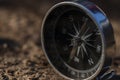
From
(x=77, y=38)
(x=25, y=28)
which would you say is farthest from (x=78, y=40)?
(x=25, y=28)

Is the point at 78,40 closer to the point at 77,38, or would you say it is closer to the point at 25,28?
the point at 77,38

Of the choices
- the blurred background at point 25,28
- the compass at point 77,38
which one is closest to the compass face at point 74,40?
the compass at point 77,38

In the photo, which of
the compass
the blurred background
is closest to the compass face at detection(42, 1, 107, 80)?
the compass

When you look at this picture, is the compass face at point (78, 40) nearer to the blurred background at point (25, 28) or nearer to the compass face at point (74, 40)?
the compass face at point (74, 40)

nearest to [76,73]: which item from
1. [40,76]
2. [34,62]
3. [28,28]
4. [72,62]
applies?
[72,62]

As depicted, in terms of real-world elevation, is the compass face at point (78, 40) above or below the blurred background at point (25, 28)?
below

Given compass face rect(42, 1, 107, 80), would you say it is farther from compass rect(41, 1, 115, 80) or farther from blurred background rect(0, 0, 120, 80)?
blurred background rect(0, 0, 120, 80)
